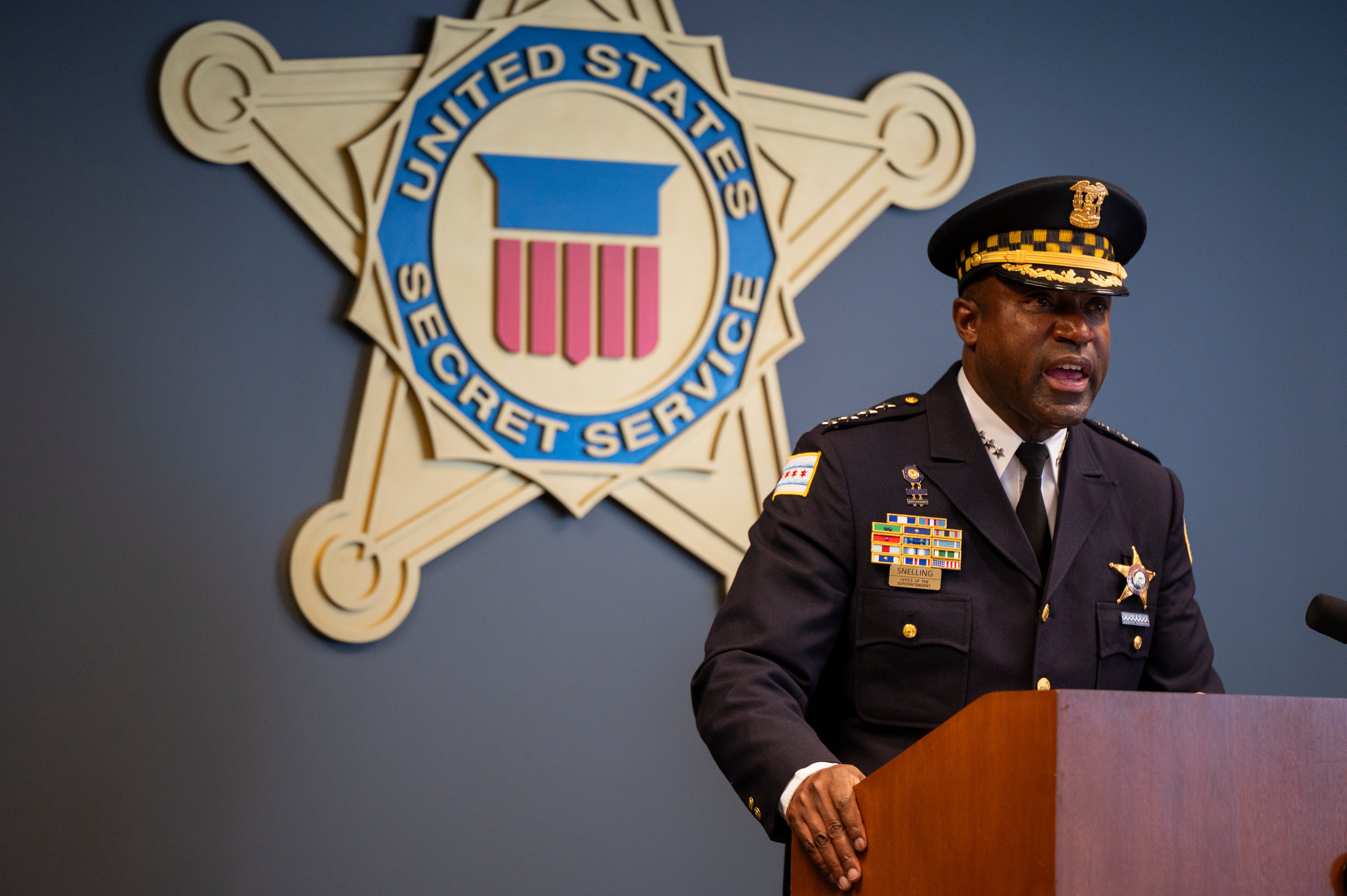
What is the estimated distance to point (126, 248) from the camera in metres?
2.24

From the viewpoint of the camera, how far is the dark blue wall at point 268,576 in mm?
2145

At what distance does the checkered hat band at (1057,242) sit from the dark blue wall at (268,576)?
95 centimetres

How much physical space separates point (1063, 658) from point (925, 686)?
175mm

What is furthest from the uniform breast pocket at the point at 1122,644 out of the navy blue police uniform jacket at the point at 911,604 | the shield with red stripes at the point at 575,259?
the shield with red stripes at the point at 575,259

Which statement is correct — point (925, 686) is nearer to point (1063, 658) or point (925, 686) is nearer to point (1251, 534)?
point (1063, 658)

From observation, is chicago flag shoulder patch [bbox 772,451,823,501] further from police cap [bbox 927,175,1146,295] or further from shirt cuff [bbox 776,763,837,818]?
shirt cuff [bbox 776,763,837,818]

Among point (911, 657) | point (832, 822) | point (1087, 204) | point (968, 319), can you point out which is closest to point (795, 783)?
point (832, 822)

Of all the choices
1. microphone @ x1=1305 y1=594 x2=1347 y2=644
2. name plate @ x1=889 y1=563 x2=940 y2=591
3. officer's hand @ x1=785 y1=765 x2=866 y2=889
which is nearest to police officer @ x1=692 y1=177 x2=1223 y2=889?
name plate @ x1=889 y1=563 x2=940 y2=591

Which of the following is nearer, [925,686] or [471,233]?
[925,686]

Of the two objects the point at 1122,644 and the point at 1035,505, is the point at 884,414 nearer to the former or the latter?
the point at 1035,505

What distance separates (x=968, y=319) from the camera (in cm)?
154

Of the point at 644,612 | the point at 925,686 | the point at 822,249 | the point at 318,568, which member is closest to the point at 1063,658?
the point at 925,686

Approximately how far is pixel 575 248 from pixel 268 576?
0.86 metres

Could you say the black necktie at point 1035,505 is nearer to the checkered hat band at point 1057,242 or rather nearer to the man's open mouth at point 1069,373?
the man's open mouth at point 1069,373
